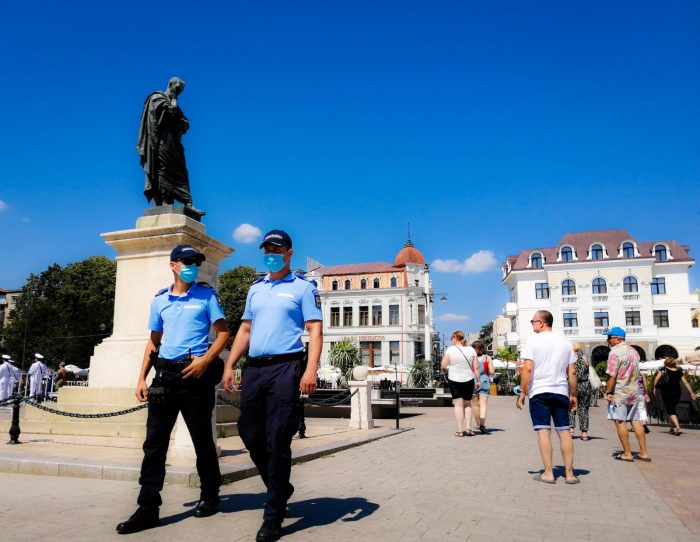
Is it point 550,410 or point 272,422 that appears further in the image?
point 550,410

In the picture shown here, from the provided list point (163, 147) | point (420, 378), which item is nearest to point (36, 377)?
point (163, 147)

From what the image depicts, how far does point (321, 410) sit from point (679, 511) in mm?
13582

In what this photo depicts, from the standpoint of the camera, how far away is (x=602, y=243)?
179ft

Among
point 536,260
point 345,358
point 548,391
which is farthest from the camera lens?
point 536,260

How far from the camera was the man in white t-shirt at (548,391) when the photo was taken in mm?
6148

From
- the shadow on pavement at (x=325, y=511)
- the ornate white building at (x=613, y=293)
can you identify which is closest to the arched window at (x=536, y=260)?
the ornate white building at (x=613, y=293)

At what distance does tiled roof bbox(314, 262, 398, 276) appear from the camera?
66562mm

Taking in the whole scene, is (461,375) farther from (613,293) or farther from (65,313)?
(613,293)

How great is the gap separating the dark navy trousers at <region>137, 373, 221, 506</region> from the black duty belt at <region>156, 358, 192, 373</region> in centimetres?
6

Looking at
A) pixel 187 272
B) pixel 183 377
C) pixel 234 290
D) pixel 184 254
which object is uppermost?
pixel 234 290

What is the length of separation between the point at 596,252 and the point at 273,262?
56016 mm

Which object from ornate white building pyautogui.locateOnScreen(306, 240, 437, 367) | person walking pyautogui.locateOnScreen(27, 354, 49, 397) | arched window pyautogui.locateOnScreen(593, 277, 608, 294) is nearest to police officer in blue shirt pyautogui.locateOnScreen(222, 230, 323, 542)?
person walking pyautogui.locateOnScreen(27, 354, 49, 397)

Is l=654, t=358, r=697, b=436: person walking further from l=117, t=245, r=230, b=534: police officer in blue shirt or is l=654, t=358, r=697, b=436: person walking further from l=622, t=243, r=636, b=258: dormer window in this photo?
l=622, t=243, r=636, b=258: dormer window

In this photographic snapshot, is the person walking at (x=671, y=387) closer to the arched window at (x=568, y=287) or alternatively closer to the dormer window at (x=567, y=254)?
the arched window at (x=568, y=287)
